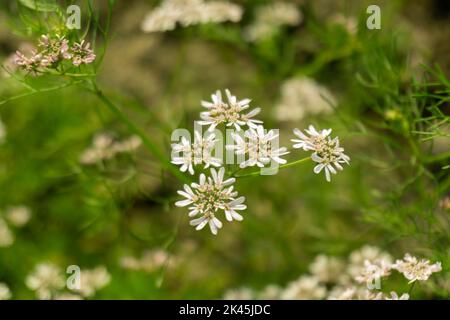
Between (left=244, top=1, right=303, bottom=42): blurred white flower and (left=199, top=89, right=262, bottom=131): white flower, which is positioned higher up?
(left=244, top=1, right=303, bottom=42): blurred white flower

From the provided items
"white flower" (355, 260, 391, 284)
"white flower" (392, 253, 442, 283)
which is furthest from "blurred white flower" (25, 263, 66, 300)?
"white flower" (392, 253, 442, 283)

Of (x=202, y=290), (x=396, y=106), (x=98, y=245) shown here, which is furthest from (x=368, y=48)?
(x=98, y=245)

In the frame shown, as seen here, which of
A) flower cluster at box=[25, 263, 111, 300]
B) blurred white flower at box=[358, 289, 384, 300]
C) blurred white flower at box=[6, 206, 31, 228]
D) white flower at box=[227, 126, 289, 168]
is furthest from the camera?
blurred white flower at box=[6, 206, 31, 228]

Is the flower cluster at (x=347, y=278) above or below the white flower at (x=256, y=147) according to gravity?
below

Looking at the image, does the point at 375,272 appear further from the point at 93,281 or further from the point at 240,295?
the point at 93,281

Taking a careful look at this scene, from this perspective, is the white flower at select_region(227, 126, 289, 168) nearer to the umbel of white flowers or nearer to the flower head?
the umbel of white flowers

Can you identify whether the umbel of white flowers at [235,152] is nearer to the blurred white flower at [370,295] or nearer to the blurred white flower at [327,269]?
the blurred white flower at [370,295]

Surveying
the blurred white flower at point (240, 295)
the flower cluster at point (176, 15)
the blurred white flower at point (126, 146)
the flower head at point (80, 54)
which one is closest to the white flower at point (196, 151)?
the flower head at point (80, 54)

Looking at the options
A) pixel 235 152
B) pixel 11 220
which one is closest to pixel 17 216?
pixel 11 220
